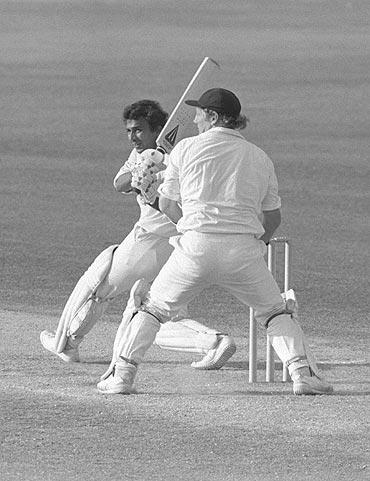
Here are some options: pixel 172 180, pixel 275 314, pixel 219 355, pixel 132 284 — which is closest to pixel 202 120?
pixel 172 180

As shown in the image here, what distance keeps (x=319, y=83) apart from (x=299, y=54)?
12.3 feet

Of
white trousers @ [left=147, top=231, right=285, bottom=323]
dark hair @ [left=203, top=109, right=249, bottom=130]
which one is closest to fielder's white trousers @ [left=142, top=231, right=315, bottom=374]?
white trousers @ [left=147, top=231, right=285, bottom=323]

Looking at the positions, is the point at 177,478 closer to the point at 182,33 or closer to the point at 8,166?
the point at 8,166

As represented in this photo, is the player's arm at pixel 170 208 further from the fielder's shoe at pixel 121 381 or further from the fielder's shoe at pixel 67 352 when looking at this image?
the fielder's shoe at pixel 67 352

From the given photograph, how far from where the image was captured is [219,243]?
8617 millimetres

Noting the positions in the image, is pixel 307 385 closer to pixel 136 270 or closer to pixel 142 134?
pixel 136 270

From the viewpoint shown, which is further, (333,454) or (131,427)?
(131,427)

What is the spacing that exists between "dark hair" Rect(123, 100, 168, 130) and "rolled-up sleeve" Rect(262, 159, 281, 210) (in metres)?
1.27

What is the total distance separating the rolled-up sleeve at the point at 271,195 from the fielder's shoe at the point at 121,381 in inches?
47.2

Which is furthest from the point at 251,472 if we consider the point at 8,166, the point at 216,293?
the point at 8,166

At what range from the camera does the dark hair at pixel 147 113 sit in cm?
981

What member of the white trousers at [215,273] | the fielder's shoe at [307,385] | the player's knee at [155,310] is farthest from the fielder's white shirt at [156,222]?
the fielder's shoe at [307,385]

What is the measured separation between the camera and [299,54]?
34.4 metres

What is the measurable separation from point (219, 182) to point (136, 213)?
28.1ft
